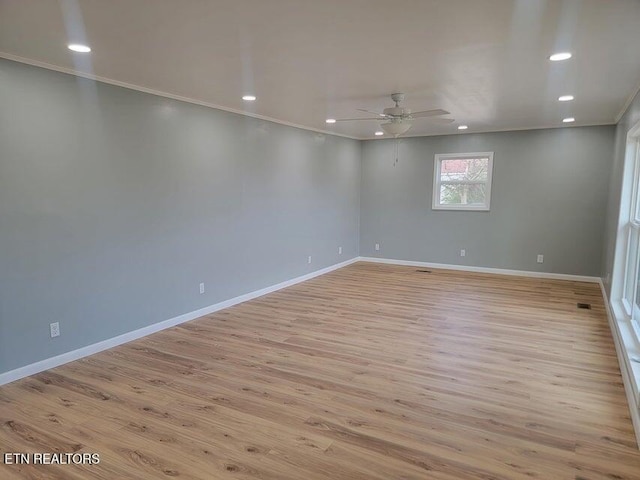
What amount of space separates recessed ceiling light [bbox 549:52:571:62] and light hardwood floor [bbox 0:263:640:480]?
2408 mm

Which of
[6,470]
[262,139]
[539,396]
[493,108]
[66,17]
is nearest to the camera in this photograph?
[6,470]

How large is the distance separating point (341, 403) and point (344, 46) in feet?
7.98

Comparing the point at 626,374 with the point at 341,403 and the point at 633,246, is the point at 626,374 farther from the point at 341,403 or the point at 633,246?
the point at 341,403

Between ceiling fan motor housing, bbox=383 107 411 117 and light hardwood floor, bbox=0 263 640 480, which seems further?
ceiling fan motor housing, bbox=383 107 411 117

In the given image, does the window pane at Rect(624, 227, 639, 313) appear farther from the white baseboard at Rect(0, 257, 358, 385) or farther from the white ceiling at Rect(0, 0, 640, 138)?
the white baseboard at Rect(0, 257, 358, 385)

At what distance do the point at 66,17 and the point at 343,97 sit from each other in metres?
2.61

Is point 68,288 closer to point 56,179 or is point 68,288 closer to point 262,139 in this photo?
point 56,179

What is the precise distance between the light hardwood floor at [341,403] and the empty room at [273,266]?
0.02 m

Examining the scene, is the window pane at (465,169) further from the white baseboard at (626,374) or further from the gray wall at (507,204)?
the white baseboard at (626,374)

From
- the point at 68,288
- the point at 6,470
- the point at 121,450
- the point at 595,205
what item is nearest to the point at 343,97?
the point at 68,288

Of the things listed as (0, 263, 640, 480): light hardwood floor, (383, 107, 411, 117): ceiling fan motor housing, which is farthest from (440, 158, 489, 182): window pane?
(383, 107, 411, 117): ceiling fan motor housing

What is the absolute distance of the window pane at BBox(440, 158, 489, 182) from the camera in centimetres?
714

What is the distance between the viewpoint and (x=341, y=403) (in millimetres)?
2842

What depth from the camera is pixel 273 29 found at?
8.20 ft
